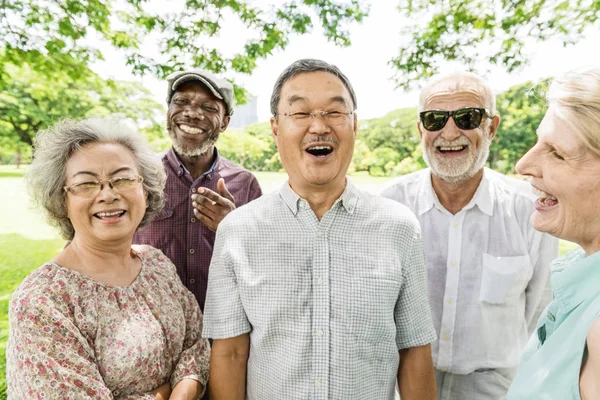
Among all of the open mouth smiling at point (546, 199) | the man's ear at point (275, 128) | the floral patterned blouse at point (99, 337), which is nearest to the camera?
the open mouth smiling at point (546, 199)

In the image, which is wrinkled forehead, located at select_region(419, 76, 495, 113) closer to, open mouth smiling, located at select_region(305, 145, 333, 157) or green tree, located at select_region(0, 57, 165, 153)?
open mouth smiling, located at select_region(305, 145, 333, 157)

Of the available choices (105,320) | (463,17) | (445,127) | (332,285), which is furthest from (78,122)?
(463,17)

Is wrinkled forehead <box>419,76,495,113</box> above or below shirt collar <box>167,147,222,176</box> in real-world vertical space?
above

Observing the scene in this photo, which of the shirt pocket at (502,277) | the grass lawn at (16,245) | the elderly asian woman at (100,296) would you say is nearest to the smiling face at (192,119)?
the elderly asian woman at (100,296)

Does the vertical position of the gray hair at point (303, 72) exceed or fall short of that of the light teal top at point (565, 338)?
it exceeds it

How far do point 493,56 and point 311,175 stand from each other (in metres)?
5.97

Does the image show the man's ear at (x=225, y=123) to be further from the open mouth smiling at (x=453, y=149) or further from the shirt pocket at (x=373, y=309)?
the shirt pocket at (x=373, y=309)

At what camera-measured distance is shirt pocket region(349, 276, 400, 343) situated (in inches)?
70.9

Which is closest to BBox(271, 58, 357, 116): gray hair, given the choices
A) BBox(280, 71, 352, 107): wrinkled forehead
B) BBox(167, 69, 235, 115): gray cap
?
BBox(280, 71, 352, 107): wrinkled forehead

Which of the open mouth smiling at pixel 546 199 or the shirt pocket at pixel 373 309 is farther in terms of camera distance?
the shirt pocket at pixel 373 309

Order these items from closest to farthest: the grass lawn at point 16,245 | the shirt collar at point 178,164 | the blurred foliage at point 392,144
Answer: the shirt collar at point 178,164, the grass lawn at point 16,245, the blurred foliage at point 392,144

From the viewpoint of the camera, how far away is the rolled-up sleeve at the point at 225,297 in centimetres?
185

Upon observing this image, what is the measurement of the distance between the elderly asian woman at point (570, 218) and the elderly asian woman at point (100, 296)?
4.83 ft

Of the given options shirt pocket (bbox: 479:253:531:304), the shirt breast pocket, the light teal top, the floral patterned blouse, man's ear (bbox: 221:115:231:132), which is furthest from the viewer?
man's ear (bbox: 221:115:231:132)
